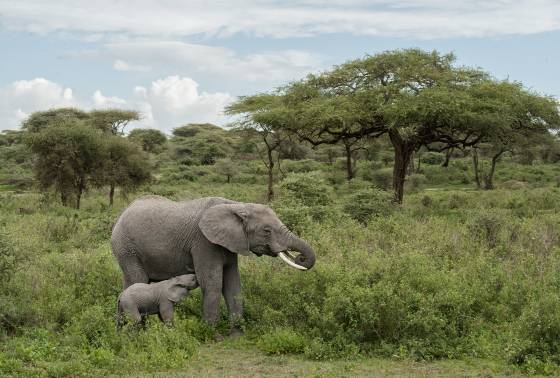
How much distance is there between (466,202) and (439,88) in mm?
5570

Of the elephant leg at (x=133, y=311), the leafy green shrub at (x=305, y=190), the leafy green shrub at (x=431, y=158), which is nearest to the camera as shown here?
the elephant leg at (x=133, y=311)

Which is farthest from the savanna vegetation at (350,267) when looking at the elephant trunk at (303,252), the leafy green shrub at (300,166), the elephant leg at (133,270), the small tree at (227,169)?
the leafy green shrub at (300,166)

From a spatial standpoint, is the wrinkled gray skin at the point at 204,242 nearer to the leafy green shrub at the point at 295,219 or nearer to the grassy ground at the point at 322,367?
the grassy ground at the point at 322,367

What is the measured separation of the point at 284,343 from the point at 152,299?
1.74 meters

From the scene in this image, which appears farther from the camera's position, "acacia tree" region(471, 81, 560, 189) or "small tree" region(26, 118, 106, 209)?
"small tree" region(26, 118, 106, 209)

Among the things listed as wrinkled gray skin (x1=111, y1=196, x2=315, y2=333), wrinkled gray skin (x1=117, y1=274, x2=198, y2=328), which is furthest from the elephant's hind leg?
wrinkled gray skin (x1=117, y1=274, x2=198, y2=328)

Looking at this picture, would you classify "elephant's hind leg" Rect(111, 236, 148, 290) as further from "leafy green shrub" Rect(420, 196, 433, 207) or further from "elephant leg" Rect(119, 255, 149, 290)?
"leafy green shrub" Rect(420, 196, 433, 207)

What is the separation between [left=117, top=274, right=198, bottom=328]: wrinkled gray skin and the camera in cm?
851

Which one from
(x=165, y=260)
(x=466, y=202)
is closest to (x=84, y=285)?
(x=165, y=260)

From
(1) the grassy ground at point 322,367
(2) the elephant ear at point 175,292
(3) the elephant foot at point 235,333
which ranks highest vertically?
(2) the elephant ear at point 175,292

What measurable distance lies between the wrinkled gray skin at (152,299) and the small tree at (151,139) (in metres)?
51.1

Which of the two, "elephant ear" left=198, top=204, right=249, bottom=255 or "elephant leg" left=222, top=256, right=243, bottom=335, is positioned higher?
"elephant ear" left=198, top=204, right=249, bottom=255

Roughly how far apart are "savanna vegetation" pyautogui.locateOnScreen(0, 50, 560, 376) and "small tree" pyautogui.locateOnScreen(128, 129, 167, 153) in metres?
28.9

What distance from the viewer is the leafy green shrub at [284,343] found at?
8.13 meters
